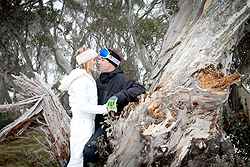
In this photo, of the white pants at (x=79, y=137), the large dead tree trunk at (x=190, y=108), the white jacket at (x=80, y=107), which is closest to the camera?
the large dead tree trunk at (x=190, y=108)

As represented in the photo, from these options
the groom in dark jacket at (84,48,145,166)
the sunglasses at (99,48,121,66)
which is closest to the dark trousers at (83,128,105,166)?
the groom in dark jacket at (84,48,145,166)

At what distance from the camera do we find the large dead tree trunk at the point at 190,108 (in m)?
3.97

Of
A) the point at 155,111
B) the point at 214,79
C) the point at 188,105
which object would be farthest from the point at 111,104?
the point at 214,79

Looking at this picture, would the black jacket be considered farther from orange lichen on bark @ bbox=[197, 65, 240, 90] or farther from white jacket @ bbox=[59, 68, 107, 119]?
orange lichen on bark @ bbox=[197, 65, 240, 90]

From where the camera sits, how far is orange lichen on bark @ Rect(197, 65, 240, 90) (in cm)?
412

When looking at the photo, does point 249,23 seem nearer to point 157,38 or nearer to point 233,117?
point 233,117

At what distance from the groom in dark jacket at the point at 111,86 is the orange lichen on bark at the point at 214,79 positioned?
0.68 m

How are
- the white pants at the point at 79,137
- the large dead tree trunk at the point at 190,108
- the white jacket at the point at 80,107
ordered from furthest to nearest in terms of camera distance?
the white pants at the point at 79,137
the white jacket at the point at 80,107
the large dead tree trunk at the point at 190,108

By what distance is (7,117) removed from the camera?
45.3 feet

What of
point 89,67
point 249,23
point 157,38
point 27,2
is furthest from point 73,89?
point 157,38

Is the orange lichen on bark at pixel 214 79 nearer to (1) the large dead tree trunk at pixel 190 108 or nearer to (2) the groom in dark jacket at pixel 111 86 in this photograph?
(1) the large dead tree trunk at pixel 190 108

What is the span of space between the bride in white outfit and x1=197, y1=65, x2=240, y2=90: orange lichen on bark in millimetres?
1107

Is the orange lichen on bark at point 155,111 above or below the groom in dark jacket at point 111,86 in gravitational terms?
below

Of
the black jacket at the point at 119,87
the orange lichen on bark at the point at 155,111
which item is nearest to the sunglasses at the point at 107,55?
the black jacket at the point at 119,87
